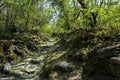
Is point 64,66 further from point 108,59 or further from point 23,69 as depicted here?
point 23,69

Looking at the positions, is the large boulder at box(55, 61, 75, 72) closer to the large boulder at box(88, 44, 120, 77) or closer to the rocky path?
the large boulder at box(88, 44, 120, 77)

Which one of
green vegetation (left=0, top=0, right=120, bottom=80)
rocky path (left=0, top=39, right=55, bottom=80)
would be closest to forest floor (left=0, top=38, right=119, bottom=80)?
rocky path (left=0, top=39, right=55, bottom=80)

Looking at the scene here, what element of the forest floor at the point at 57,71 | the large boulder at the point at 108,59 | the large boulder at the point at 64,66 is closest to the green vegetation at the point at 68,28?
the large boulder at the point at 108,59

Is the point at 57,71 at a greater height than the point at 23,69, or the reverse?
the point at 57,71

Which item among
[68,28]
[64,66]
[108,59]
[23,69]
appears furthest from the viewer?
[68,28]

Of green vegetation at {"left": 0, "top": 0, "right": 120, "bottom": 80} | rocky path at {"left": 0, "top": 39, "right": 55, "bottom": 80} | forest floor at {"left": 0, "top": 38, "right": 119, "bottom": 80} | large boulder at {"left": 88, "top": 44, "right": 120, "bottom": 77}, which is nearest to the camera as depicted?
large boulder at {"left": 88, "top": 44, "right": 120, "bottom": 77}

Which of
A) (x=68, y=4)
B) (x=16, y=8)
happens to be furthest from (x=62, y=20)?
(x=16, y=8)

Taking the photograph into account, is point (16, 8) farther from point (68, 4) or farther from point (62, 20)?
point (68, 4)

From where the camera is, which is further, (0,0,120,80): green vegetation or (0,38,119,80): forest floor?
(0,0,120,80): green vegetation

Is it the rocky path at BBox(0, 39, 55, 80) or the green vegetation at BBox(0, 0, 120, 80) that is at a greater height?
the green vegetation at BBox(0, 0, 120, 80)

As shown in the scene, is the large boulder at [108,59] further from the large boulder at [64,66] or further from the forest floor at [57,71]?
the large boulder at [64,66]

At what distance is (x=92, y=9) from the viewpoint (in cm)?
1501

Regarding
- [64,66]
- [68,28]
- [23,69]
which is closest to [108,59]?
[64,66]

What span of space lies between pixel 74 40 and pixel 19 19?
15.6 meters
